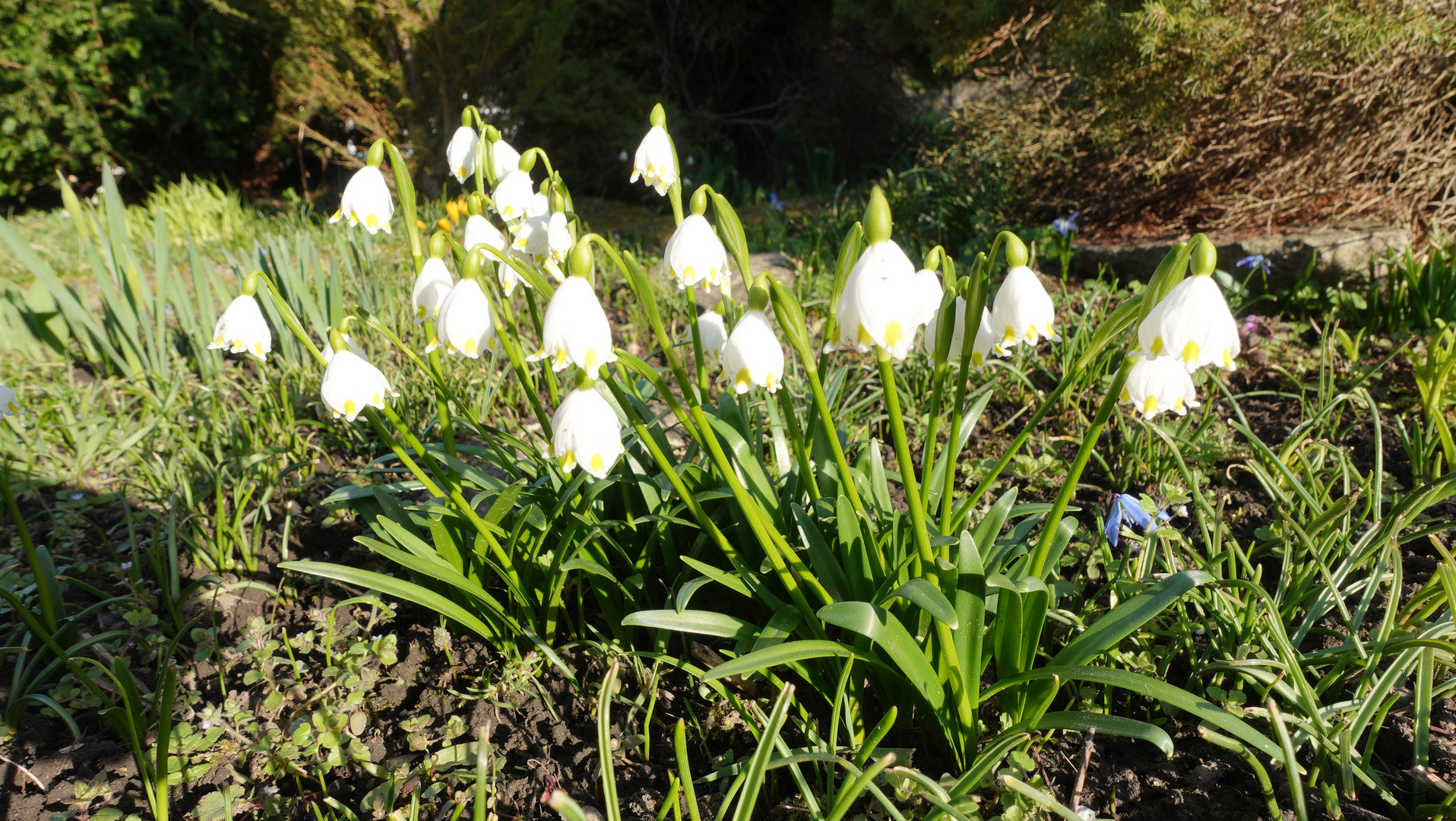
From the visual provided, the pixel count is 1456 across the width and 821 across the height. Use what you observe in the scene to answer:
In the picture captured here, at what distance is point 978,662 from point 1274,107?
3.58 m

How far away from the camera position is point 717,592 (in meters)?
→ 1.65

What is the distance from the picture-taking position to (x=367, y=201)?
1.38m

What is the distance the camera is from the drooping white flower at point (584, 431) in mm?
1065

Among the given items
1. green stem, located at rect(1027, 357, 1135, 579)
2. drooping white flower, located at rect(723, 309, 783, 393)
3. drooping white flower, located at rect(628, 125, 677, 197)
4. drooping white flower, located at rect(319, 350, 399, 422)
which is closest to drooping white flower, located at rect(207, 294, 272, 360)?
drooping white flower, located at rect(319, 350, 399, 422)

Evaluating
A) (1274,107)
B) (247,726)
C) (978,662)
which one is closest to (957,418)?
(978,662)

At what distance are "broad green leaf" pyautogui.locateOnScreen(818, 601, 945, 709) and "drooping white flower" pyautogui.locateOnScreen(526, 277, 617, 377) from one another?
50 centimetres

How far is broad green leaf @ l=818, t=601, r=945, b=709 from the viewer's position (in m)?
1.13

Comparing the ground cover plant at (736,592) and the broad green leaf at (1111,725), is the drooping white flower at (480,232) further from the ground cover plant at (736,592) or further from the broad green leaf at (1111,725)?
the broad green leaf at (1111,725)

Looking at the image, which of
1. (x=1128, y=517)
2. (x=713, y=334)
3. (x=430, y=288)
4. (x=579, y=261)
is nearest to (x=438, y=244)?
(x=430, y=288)

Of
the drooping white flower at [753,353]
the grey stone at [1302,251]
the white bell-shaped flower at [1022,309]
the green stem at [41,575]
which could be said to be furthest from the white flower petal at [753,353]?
the grey stone at [1302,251]

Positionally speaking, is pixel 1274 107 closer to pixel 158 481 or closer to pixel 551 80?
pixel 158 481

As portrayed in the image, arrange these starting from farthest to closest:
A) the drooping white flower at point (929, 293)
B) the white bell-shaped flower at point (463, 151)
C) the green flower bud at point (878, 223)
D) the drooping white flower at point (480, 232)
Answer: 1. the white bell-shaped flower at point (463, 151)
2. the drooping white flower at point (480, 232)
3. the drooping white flower at point (929, 293)
4. the green flower bud at point (878, 223)

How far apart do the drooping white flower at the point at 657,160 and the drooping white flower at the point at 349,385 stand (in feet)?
1.80

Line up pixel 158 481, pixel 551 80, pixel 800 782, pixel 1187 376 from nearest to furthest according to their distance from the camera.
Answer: pixel 1187 376 < pixel 800 782 < pixel 158 481 < pixel 551 80
